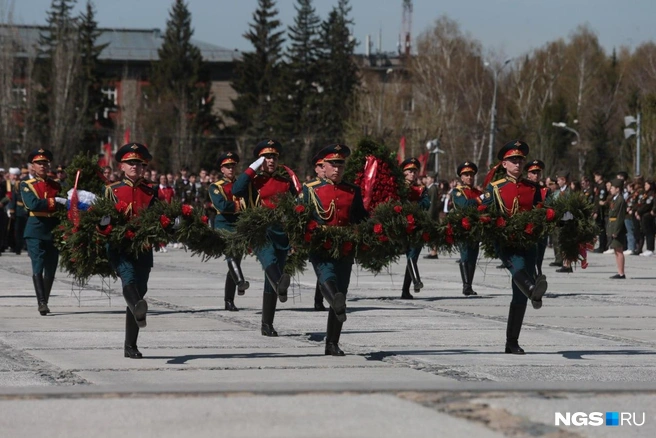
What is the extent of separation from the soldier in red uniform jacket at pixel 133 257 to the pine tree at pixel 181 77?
259ft

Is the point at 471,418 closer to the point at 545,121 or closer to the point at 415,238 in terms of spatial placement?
the point at 415,238

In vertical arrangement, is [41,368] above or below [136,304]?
below

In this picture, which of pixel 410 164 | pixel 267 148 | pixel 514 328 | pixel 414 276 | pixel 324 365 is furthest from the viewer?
pixel 414 276

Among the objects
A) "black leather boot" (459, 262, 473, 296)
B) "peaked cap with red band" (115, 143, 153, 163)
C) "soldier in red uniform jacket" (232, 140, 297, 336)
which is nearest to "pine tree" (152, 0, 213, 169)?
"black leather boot" (459, 262, 473, 296)

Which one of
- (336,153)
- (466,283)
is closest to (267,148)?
(336,153)

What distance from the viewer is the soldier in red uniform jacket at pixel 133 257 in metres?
11.0

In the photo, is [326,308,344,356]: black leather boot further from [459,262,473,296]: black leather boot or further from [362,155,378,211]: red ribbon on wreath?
[459,262,473,296]: black leather boot

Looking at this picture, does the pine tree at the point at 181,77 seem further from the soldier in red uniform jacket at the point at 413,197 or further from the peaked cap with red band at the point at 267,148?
the peaked cap with red band at the point at 267,148

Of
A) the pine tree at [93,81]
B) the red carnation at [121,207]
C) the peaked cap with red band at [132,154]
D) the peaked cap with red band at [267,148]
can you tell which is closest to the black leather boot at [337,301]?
the red carnation at [121,207]

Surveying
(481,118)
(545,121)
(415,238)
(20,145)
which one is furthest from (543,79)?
(415,238)

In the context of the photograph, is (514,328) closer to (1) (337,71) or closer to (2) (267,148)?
(2) (267,148)

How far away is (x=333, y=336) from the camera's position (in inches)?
452

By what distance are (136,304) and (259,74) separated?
8037 cm

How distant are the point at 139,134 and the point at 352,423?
8262 cm
